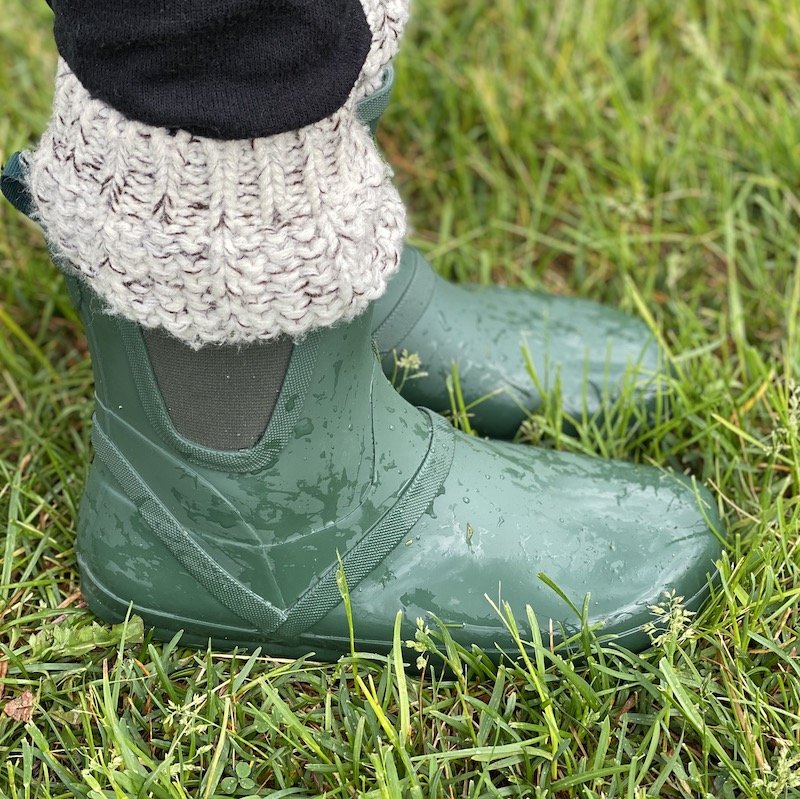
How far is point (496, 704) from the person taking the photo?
3.46ft

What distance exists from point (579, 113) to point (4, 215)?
103 centimetres

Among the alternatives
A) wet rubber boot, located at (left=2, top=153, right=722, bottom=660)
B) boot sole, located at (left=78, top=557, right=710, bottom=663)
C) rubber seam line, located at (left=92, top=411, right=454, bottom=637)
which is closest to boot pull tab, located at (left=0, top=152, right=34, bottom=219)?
wet rubber boot, located at (left=2, top=153, right=722, bottom=660)

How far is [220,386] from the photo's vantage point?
97 cm

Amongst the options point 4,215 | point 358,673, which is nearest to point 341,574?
point 358,673

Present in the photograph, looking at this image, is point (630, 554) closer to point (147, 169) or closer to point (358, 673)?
point (358, 673)

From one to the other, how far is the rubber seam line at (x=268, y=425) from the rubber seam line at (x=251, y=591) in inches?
3.9

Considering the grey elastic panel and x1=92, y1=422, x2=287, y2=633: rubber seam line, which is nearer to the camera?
the grey elastic panel

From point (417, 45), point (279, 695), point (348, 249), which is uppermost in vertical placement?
point (348, 249)

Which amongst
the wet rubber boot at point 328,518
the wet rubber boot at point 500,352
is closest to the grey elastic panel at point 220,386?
the wet rubber boot at point 328,518

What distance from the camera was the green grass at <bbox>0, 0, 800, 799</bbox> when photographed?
40.4 inches

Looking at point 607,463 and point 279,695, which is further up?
point 607,463

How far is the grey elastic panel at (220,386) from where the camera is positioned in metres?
0.95

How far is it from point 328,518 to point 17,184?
443 mm

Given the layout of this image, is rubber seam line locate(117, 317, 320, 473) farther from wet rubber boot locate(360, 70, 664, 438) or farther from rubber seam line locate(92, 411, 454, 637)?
wet rubber boot locate(360, 70, 664, 438)
